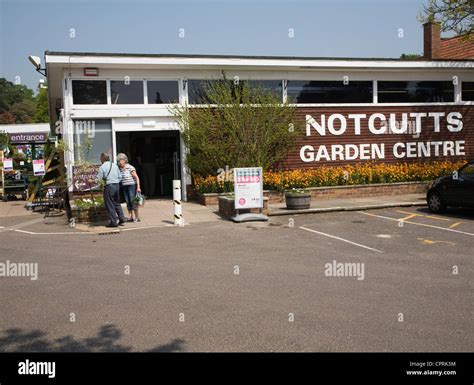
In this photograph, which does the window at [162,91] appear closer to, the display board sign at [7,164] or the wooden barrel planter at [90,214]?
the wooden barrel planter at [90,214]

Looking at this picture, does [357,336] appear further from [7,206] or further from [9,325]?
[7,206]

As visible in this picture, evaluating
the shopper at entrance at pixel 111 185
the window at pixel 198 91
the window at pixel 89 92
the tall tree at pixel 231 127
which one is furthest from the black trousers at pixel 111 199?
the window at pixel 198 91

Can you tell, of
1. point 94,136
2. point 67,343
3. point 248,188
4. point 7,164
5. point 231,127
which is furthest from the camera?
point 7,164

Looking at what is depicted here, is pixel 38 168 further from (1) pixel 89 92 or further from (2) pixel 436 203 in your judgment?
(2) pixel 436 203

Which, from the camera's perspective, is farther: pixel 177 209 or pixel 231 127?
pixel 231 127

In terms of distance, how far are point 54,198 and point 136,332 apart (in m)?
11.8

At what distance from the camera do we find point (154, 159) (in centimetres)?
1886

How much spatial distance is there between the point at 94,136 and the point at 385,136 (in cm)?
1099

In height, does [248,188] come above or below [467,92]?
below

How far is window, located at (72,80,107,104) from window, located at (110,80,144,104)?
0.29m

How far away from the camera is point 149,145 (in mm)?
18891

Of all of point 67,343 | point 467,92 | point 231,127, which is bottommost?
point 67,343

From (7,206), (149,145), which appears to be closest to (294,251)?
(149,145)

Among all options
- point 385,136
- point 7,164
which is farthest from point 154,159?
point 385,136
